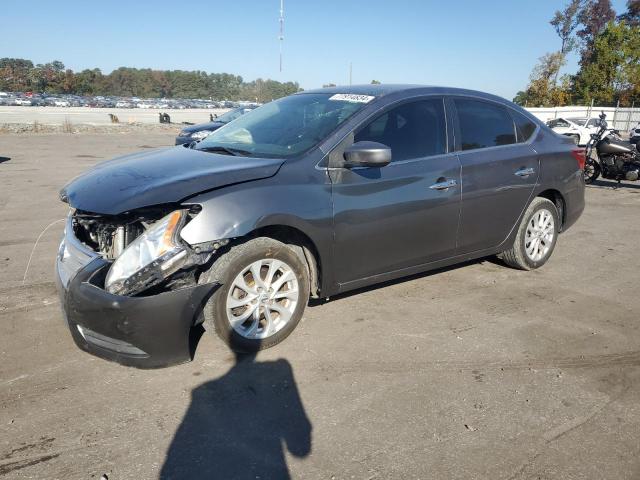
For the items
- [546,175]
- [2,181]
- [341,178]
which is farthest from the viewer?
[2,181]

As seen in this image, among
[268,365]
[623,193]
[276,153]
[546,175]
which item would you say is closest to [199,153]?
[276,153]

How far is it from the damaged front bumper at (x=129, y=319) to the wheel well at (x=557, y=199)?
392 centimetres

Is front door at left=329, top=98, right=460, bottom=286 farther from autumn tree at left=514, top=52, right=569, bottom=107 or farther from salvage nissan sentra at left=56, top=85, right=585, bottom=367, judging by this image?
autumn tree at left=514, top=52, right=569, bottom=107

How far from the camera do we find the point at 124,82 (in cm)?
12988

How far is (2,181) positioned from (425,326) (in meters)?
9.78

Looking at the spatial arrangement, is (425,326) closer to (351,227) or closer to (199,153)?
(351,227)

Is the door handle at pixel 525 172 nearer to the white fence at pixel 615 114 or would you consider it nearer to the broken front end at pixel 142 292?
the broken front end at pixel 142 292

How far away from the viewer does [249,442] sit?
8.68ft

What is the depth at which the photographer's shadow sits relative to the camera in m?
2.45

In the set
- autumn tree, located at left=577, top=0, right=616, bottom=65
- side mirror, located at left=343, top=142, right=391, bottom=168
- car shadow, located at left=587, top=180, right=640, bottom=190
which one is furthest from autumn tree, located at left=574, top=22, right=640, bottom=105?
side mirror, located at left=343, top=142, right=391, bottom=168

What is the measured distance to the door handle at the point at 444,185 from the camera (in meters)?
4.28

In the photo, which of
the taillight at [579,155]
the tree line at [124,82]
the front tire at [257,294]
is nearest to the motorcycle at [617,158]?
the taillight at [579,155]

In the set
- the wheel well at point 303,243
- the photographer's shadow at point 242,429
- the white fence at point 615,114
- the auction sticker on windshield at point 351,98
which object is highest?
the white fence at point 615,114

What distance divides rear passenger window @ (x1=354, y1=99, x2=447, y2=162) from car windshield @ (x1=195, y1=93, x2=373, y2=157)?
0.22 m
